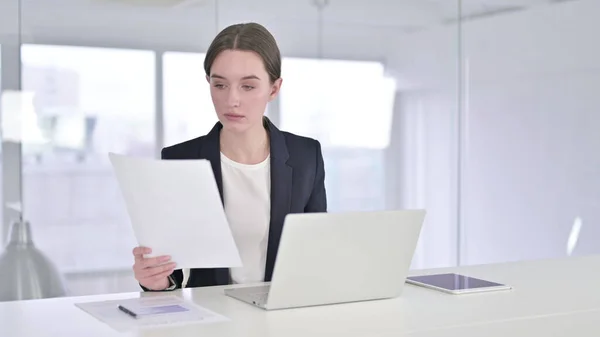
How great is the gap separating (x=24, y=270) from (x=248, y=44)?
5.71 feet

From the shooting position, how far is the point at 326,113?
4172 mm

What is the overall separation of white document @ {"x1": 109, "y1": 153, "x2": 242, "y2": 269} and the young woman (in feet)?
1.50

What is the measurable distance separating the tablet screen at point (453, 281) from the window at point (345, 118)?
1868 millimetres

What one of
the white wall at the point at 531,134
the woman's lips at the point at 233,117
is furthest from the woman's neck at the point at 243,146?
the white wall at the point at 531,134

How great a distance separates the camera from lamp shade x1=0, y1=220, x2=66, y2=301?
356 cm

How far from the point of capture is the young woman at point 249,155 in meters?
2.36

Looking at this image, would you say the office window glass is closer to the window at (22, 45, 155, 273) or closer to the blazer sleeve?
the window at (22, 45, 155, 273)

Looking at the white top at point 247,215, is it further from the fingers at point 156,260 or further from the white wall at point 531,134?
the white wall at point 531,134

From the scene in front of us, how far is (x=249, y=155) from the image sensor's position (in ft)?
8.26

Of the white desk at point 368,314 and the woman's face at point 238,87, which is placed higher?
the woman's face at point 238,87

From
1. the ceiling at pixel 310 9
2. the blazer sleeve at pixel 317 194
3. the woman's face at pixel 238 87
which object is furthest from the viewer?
the ceiling at pixel 310 9

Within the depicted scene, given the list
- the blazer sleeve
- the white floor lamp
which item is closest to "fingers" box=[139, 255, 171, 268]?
the blazer sleeve

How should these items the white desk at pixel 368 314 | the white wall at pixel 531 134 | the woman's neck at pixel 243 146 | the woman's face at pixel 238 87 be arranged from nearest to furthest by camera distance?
the white desk at pixel 368 314, the woman's face at pixel 238 87, the woman's neck at pixel 243 146, the white wall at pixel 531 134

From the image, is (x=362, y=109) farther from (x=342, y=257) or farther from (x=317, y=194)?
(x=342, y=257)
